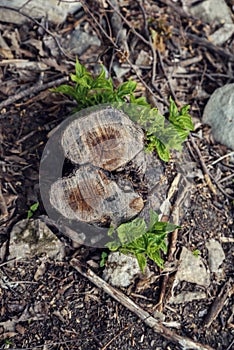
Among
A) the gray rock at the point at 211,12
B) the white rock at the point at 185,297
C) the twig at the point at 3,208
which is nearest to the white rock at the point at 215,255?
the white rock at the point at 185,297

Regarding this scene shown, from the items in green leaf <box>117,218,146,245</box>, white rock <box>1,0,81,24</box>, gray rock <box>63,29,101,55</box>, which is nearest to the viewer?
green leaf <box>117,218,146,245</box>

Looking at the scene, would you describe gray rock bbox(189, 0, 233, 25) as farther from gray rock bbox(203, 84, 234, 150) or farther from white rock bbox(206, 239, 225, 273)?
white rock bbox(206, 239, 225, 273)

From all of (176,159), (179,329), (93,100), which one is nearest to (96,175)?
(93,100)

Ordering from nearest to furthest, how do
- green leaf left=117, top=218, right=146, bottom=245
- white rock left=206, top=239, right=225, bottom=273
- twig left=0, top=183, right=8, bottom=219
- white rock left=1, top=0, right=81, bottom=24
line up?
green leaf left=117, top=218, right=146, bottom=245, twig left=0, top=183, right=8, bottom=219, white rock left=206, top=239, right=225, bottom=273, white rock left=1, top=0, right=81, bottom=24

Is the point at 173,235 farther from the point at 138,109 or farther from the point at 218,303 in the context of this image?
the point at 138,109

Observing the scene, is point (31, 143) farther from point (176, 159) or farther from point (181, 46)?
point (181, 46)

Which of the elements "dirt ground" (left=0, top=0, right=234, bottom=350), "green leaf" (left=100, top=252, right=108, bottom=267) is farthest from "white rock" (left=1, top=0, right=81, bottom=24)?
"green leaf" (left=100, top=252, right=108, bottom=267)
